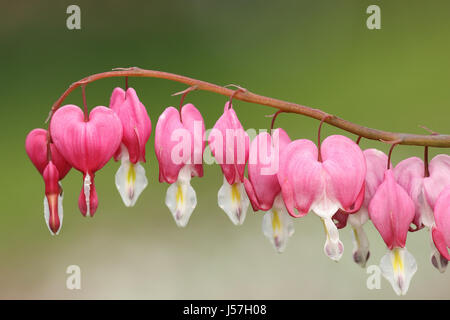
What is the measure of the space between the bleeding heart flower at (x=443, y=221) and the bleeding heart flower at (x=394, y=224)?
56 mm

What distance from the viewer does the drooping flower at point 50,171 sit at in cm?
141

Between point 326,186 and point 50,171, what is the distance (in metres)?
0.60

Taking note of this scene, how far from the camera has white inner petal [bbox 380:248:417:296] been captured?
4.55 feet

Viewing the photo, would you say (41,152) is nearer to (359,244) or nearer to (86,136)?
(86,136)

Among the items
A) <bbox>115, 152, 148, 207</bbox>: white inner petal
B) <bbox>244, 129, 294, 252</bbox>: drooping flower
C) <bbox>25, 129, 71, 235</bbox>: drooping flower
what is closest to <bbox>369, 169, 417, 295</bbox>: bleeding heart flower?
<bbox>244, 129, 294, 252</bbox>: drooping flower

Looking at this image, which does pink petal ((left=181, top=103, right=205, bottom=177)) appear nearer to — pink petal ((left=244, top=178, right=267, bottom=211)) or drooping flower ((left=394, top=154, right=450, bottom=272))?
pink petal ((left=244, top=178, right=267, bottom=211))

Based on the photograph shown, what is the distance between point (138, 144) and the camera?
1435 mm

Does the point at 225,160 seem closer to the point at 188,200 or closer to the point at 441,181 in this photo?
the point at 188,200

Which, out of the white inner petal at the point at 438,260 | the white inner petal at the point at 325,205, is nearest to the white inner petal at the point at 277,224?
the white inner petal at the point at 325,205

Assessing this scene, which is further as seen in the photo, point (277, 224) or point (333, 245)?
point (277, 224)

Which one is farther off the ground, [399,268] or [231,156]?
[231,156]

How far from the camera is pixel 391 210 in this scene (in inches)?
53.7

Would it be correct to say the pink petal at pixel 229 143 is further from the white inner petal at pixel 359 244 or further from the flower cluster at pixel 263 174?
the white inner petal at pixel 359 244

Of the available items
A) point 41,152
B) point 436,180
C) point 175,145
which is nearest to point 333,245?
point 436,180
